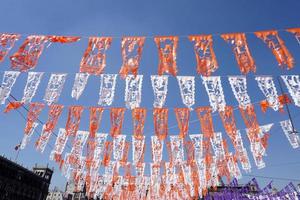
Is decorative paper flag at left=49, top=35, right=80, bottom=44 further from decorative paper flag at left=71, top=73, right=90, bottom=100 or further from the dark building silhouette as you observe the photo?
the dark building silhouette

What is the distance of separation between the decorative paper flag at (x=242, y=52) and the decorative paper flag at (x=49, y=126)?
8538mm

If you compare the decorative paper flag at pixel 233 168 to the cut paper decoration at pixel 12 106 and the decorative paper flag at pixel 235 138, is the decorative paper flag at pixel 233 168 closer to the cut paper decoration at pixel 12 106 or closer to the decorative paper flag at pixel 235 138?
the decorative paper flag at pixel 235 138

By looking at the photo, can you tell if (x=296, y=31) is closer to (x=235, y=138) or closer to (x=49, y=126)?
(x=235, y=138)

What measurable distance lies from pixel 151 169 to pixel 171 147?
483 centimetres

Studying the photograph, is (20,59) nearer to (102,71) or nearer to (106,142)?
(102,71)

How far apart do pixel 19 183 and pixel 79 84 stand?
48.3 m

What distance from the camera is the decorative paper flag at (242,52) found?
8484 mm

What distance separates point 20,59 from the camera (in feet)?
30.5

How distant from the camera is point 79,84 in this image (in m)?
9.85

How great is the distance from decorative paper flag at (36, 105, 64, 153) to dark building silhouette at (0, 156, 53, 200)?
118 ft

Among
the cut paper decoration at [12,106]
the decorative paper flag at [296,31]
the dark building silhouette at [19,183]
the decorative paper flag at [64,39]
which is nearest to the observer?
the decorative paper flag at [296,31]

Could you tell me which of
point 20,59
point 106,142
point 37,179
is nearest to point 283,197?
point 106,142

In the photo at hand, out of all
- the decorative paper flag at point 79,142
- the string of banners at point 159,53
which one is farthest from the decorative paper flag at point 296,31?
the decorative paper flag at point 79,142

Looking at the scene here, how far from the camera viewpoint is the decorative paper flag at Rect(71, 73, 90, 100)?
9795 mm
